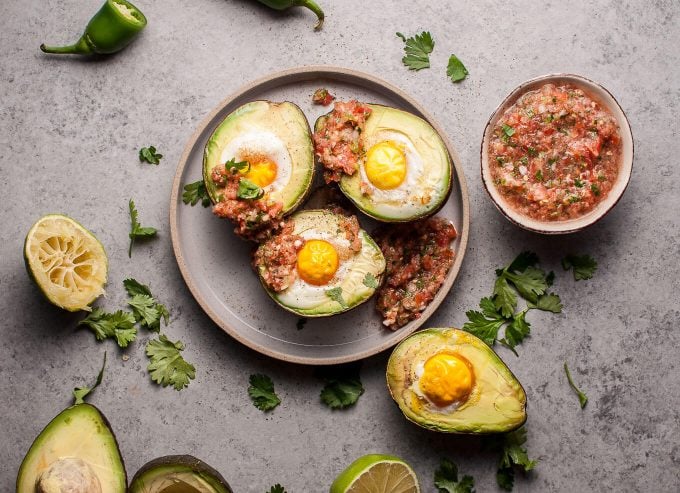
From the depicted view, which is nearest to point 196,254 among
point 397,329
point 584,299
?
point 397,329

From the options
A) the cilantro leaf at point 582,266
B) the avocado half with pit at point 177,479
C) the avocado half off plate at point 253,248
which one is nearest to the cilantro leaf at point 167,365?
the avocado half off plate at point 253,248

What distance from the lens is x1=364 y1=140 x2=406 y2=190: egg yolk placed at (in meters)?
3.28

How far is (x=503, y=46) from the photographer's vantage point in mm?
3805

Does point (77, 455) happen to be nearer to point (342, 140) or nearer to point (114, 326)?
point (114, 326)

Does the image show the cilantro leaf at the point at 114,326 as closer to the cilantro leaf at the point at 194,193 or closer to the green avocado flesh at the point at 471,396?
the cilantro leaf at the point at 194,193

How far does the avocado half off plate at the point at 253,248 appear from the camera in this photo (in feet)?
11.6

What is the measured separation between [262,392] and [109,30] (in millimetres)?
2004

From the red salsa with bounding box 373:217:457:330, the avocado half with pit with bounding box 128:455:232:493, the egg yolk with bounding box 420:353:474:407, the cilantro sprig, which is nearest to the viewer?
the egg yolk with bounding box 420:353:474:407

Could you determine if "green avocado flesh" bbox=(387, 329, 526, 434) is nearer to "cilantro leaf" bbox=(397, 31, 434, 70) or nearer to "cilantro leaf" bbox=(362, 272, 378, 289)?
"cilantro leaf" bbox=(362, 272, 378, 289)

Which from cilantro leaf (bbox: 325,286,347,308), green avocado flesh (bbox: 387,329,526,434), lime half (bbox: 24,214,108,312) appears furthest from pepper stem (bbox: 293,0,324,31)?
green avocado flesh (bbox: 387,329,526,434)

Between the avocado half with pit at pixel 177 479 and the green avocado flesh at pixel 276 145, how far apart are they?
1252mm

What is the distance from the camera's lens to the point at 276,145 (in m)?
3.29

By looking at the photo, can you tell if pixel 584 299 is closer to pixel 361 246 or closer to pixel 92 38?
pixel 361 246

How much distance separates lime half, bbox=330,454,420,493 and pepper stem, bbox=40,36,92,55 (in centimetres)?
252
